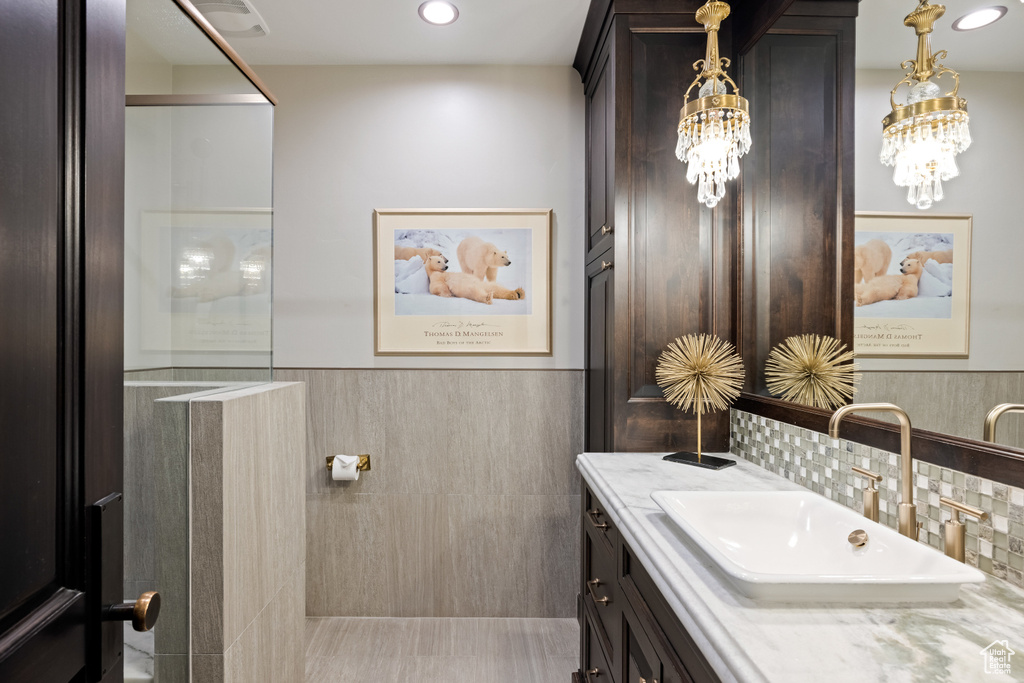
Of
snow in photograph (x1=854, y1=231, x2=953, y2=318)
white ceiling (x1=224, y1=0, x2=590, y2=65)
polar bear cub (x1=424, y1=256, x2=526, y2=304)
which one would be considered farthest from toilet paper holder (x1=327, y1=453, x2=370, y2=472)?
snow in photograph (x1=854, y1=231, x2=953, y2=318)

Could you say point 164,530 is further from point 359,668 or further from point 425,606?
point 425,606

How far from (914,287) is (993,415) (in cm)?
29

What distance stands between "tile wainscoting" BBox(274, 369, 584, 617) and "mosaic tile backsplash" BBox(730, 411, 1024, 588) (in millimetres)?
976

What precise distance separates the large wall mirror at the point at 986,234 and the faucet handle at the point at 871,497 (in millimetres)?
137

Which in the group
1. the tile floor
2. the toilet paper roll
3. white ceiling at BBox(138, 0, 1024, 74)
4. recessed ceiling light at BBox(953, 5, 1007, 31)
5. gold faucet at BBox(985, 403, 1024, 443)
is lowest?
the tile floor

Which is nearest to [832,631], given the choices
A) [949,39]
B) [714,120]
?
[949,39]

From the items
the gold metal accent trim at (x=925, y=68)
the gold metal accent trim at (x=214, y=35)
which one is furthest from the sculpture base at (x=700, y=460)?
the gold metal accent trim at (x=214, y=35)

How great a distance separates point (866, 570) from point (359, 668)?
1909 millimetres

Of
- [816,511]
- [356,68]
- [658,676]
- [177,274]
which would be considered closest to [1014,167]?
[816,511]

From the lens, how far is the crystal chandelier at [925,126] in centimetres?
99

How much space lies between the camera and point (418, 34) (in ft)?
7.11

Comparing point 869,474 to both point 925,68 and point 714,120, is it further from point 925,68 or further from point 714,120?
point 714,120

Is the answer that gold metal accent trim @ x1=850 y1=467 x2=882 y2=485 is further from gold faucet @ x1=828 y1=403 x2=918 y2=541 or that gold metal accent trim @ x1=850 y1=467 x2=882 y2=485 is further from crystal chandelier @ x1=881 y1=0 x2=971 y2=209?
crystal chandelier @ x1=881 y1=0 x2=971 y2=209

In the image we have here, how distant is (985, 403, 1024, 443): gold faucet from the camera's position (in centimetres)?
88
